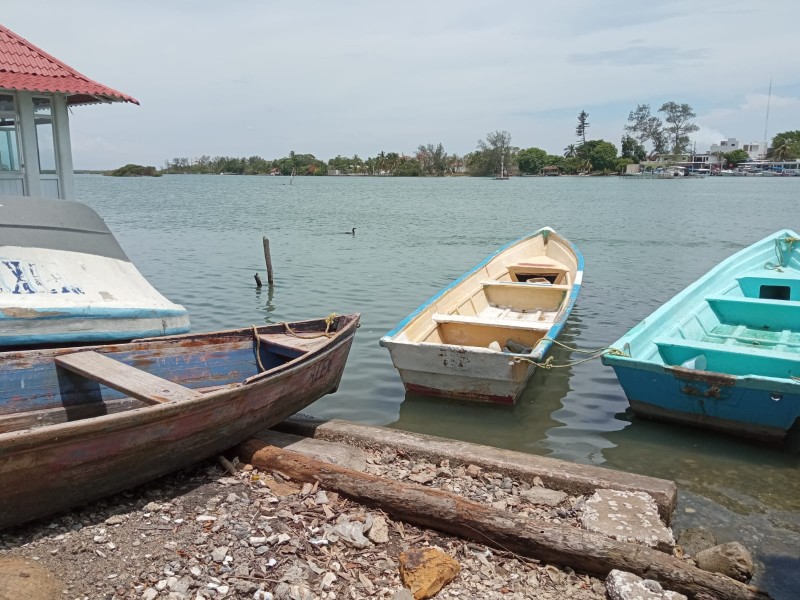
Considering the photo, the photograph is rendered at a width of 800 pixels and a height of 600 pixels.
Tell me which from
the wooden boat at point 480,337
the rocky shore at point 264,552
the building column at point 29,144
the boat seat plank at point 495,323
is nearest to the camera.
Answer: the rocky shore at point 264,552

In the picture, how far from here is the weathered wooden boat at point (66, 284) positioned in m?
7.63

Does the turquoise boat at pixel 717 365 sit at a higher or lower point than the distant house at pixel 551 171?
lower

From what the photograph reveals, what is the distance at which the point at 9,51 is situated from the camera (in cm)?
905

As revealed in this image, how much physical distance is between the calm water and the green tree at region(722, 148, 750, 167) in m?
134

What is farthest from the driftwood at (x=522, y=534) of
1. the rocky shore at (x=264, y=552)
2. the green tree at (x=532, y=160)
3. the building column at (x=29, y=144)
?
the green tree at (x=532, y=160)

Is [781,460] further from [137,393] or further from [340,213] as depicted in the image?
[340,213]

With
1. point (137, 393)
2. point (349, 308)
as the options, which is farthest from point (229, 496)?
point (349, 308)

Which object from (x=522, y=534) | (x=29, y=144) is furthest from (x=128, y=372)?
(x=29, y=144)

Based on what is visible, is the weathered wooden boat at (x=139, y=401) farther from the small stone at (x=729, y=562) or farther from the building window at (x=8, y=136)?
the building window at (x=8, y=136)

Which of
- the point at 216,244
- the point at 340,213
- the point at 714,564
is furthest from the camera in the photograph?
the point at 340,213

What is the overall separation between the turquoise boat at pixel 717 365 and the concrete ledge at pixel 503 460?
5.32 feet

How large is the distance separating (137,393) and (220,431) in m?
0.75

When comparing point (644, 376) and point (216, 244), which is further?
point (216, 244)

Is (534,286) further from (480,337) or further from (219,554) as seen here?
(219,554)
